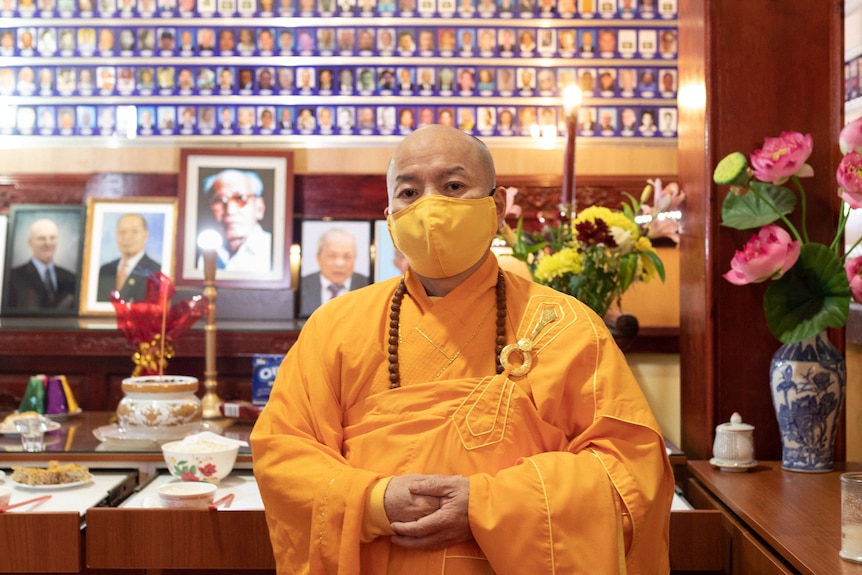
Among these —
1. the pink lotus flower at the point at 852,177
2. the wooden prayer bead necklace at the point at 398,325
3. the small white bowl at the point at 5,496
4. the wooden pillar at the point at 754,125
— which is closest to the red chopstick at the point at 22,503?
the small white bowl at the point at 5,496

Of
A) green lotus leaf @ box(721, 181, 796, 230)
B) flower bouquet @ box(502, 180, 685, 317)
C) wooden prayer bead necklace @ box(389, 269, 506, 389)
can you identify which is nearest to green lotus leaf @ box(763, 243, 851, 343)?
green lotus leaf @ box(721, 181, 796, 230)

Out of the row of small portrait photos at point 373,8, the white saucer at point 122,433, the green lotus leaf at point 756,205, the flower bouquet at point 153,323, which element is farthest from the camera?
the row of small portrait photos at point 373,8

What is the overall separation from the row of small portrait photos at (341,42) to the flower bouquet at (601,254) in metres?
0.98

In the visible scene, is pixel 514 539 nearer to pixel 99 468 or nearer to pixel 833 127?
pixel 99 468

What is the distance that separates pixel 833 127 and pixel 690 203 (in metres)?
0.36

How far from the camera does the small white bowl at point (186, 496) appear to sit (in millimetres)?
1727

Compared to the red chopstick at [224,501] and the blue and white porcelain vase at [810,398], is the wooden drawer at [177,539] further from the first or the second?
the blue and white porcelain vase at [810,398]

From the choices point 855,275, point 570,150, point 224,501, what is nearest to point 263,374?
point 224,501

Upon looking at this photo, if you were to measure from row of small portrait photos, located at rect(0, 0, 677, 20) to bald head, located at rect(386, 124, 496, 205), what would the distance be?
1727 millimetres

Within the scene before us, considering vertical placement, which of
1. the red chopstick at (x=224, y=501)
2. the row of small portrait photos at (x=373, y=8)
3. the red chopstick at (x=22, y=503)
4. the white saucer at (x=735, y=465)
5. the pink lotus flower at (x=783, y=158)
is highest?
the row of small portrait photos at (x=373, y=8)

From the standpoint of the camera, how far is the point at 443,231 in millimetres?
1445

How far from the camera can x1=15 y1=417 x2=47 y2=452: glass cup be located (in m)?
2.04

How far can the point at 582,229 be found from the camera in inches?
84.5

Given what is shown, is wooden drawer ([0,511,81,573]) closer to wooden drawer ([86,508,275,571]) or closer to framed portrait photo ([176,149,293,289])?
wooden drawer ([86,508,275,571])
